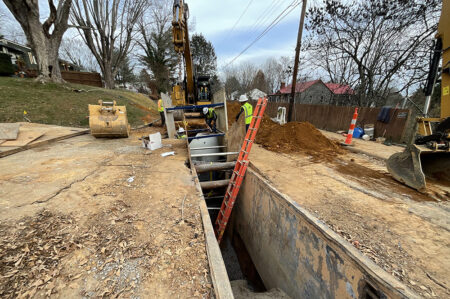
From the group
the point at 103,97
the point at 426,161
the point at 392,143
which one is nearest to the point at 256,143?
the point at 426,161

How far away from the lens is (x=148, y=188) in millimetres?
2885

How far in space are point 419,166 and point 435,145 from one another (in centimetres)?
46

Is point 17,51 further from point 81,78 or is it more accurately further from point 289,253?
point 289,253

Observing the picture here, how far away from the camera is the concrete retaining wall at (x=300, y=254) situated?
1.69m

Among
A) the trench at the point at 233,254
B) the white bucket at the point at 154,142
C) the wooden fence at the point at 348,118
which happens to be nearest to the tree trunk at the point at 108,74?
the trench at the point at 233,254

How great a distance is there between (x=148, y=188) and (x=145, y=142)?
2.52 metres

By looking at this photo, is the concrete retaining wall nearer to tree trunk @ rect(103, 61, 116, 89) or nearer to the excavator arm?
the excavator arm

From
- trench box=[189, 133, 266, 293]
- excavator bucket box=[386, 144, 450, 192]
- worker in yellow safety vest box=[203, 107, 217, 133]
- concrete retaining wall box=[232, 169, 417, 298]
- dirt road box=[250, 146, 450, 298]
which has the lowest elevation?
trench box=[189, 133, 266, 293]

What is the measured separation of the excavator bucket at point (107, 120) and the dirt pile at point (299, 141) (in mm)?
4743

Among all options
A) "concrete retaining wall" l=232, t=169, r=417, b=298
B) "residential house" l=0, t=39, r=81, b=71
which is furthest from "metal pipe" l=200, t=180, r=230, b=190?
"residential house" l=0, t=39, r=81, b=71

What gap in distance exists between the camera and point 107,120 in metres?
5.64

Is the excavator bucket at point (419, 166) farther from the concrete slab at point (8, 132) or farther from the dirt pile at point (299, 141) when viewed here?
the concrete slab at point (8, 132)

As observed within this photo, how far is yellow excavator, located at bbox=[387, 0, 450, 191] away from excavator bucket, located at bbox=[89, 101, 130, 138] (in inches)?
282

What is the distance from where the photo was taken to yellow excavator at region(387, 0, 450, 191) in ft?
9.84
